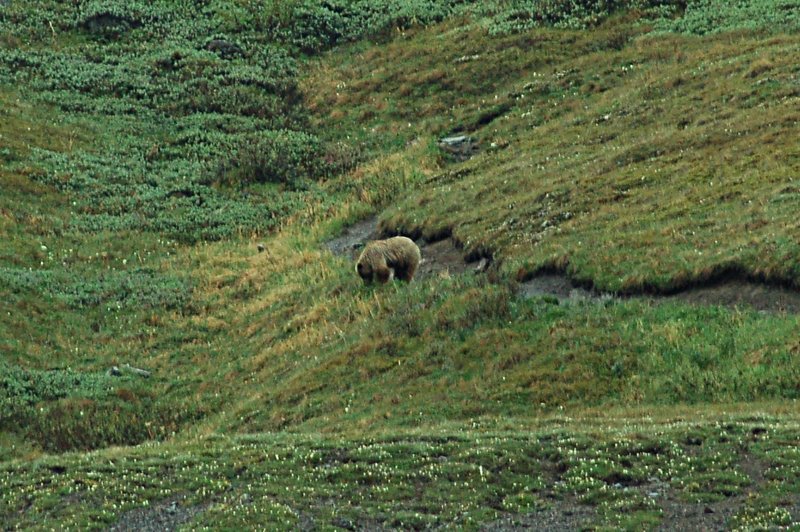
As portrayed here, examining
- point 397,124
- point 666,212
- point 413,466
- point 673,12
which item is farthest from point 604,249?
point 673,12

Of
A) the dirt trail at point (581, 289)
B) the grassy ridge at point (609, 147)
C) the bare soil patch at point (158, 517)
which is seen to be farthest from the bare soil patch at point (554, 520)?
the grassy ridge at point (609, 147)

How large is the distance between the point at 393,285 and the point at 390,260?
0.63 m

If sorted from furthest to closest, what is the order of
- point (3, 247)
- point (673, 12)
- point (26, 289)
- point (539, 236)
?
point (673, 12)
point (3, 247)
point (26, 289)
point (539, 236)

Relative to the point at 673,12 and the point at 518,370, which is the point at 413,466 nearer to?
the point at 518,370

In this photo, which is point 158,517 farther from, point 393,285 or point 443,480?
point 393,285

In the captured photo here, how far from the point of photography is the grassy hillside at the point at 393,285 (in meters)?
19.2

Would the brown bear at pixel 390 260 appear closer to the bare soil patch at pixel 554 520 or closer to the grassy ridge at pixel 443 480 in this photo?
the grassy ridge at pixel 443 480

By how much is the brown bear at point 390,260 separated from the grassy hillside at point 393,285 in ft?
1.49

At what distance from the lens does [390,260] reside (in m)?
33.1

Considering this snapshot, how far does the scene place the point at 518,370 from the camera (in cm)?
A: 2556

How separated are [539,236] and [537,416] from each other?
11213 millimetres

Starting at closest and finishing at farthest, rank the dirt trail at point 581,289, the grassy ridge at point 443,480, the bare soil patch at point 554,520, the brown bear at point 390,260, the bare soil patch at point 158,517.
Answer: the bare soil patch at point 554,520
the grassy ridge at point 443,480
the bare soil patch at point 158,517
the dirt trail at point 581,289
the brown bear at point 390,260

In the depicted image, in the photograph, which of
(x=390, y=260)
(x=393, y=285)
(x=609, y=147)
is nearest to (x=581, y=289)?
(x=393, y=285)

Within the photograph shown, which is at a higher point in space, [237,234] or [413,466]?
[413,466]
